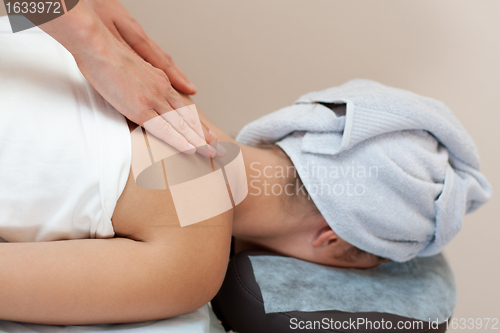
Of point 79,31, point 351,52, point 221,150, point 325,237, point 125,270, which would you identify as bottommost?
point 325,237

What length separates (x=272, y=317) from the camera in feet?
2.86

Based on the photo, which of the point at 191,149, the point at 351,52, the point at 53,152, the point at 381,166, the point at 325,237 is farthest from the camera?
the point at 351,52

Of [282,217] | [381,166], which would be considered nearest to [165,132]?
[282,217]

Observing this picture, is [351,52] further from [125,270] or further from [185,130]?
[125,270]

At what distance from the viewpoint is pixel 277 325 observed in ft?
2.85

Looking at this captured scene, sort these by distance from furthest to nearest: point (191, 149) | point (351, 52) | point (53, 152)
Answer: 1. point (351, 52)
2. point (191, 149)
3. point (53, 152)

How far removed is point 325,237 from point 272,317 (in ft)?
0.80

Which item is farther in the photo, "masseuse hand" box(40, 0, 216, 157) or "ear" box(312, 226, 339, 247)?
"ear" box(312, 226, 339, 247)

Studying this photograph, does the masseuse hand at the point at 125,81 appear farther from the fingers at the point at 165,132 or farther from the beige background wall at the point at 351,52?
the beige background wall at the point at 351,52

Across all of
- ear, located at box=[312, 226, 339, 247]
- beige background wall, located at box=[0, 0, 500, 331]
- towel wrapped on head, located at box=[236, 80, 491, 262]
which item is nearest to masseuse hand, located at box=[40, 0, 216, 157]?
towel wrapped on head, located at box=[236, 80, 491, 262]

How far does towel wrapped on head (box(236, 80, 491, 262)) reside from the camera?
862 millimetres

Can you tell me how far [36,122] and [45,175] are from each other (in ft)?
0.29

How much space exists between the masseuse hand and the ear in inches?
15.8

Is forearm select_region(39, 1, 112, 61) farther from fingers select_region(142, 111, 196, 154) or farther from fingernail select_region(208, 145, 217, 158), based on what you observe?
fingernail select_region(208, 145, 217, 158)
